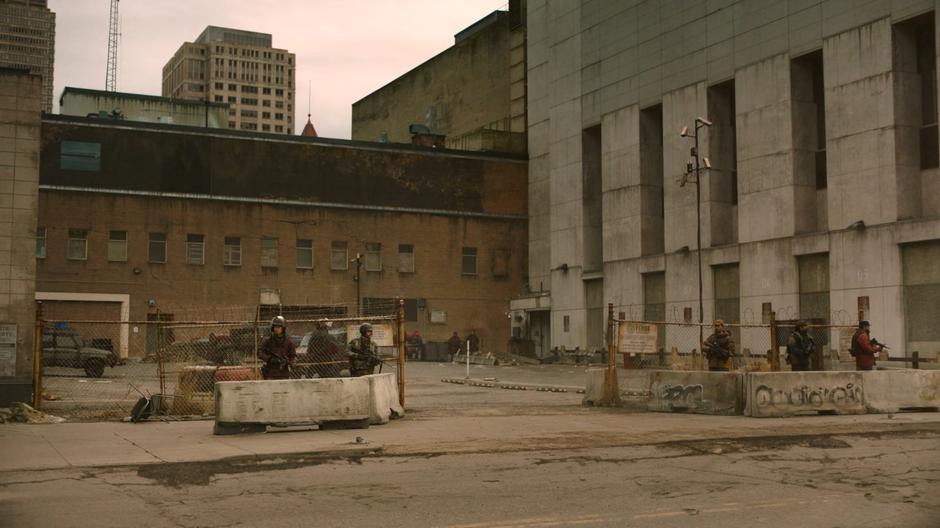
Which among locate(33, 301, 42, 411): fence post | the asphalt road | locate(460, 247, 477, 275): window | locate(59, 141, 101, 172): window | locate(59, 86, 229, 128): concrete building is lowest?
the asphalt road

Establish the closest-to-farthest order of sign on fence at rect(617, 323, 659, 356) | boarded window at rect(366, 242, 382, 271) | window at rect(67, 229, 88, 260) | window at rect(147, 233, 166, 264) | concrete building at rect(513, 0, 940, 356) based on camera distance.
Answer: sign on fence at rect(617, 323, 659, 356) → concrete building at rect(513, 0, 940, 356) → window at rect(67, 229, 88, 260) → window at rect(147, 233, 166, 264) → boarded window at rect(366, 242, 382, 271)

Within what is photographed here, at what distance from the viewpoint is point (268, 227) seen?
5866 centimetres

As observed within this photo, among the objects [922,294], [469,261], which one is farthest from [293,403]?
[469,261]

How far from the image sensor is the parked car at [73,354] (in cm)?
3366

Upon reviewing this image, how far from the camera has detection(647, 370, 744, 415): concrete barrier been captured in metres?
19.4

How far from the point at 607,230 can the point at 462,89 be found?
2918 cm

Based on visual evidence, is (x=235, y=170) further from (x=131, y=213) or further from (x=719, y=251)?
(x=719, y=251)

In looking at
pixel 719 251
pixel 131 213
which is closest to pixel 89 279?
pixel 131 213

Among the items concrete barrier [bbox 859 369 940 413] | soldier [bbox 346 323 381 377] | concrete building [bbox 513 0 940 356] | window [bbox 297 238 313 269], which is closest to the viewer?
soldier [bbox 346 323 381 377]

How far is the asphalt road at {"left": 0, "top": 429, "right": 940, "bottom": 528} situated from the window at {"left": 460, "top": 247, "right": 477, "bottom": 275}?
162 feet

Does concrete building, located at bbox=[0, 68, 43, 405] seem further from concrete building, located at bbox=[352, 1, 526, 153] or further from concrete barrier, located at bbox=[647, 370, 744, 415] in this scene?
concrete building, located at bbox=[352, 1, 526, 153]

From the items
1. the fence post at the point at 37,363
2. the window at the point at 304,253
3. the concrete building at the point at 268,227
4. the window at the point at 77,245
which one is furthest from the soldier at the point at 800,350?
the window at the point at 77,245

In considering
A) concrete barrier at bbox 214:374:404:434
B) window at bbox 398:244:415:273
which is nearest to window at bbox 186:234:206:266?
window at bbox 398:244:415:273

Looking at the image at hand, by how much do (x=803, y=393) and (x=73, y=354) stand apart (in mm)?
25281
